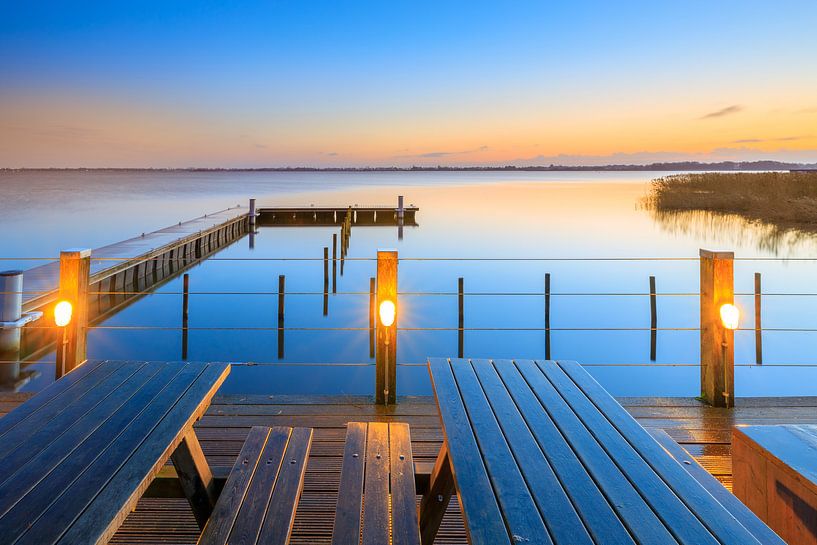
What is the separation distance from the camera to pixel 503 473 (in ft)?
4.42

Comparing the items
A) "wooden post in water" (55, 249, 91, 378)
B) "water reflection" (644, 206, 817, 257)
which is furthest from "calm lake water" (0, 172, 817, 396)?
"wooden post in water" (55, 249, 91, 378)

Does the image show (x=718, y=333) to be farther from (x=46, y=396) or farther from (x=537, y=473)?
(x=46, y=396)

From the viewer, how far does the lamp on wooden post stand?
337 cm

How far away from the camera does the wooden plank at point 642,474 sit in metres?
1.12

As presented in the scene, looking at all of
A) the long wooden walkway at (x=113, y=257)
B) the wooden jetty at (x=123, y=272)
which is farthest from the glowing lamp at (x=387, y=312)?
the wooden jetty at (x=123, y=272)

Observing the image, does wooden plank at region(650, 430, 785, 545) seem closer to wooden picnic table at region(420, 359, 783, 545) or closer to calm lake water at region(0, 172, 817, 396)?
wooden picnic table at region(420, 359, 783, 545)

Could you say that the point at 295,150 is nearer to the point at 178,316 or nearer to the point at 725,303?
the point at 178,316

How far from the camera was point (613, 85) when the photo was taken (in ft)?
97.2

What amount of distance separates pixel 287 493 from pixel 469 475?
666mm

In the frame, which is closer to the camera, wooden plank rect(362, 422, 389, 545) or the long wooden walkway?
wooden plank rect(362, 422, 389, 545)

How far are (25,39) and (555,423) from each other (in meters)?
29.7

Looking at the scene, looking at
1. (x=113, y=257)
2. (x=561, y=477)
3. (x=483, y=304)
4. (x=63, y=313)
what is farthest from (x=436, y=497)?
(x=113, y=257)

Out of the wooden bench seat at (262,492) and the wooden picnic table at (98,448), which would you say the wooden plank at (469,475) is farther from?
the wooden picnic table at (98,448)

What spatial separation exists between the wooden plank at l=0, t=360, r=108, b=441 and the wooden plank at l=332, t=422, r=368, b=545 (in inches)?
40.8
